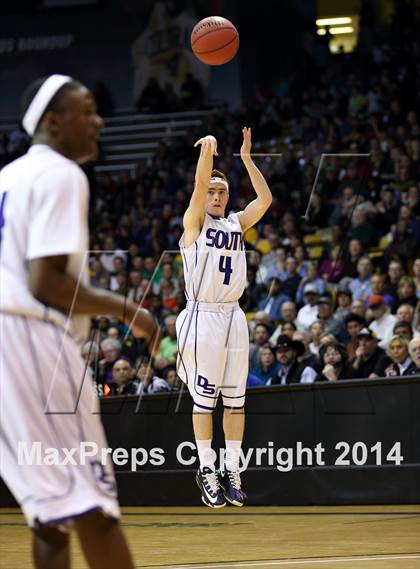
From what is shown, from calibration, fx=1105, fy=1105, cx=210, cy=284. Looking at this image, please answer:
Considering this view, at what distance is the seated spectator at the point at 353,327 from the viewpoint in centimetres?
1256

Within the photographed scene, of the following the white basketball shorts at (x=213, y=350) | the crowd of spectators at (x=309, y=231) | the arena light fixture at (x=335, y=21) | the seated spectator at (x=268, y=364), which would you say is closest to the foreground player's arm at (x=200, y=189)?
the white basketball shorts at (x=213, y=350)

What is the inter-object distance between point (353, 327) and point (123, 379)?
270 centimetres

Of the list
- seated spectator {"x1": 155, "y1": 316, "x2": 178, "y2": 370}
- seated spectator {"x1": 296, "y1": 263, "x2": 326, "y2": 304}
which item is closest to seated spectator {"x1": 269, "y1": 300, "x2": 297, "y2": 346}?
seated spectator {"x1": 296, "y1": 263, "x2": 326, "y2": 304}

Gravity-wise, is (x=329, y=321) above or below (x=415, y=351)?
below

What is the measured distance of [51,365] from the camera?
372 centimetres

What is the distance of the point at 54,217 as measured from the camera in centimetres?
365

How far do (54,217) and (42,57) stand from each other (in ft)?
89.8

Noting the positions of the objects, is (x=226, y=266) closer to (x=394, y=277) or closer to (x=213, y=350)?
(x=213, y=350)

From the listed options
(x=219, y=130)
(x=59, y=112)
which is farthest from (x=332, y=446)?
(x=219, y=130)

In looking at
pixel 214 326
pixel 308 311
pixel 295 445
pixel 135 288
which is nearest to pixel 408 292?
pixel 308 311

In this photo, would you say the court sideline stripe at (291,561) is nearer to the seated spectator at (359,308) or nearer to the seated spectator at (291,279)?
the seated spectator at (359,308)

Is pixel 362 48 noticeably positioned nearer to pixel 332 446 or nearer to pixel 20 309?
pixel 332 446

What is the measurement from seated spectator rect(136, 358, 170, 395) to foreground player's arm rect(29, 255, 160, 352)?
867 cm

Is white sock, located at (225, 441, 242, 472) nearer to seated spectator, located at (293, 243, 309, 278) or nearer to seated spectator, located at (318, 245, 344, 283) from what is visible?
seated spectator, located at (318, 245, 344, 283)
